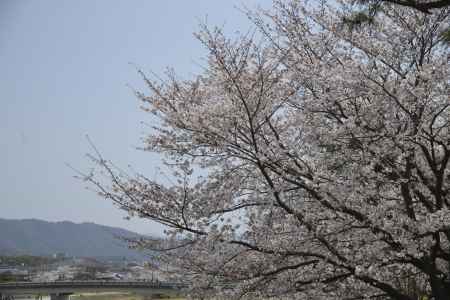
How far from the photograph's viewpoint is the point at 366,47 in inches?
247

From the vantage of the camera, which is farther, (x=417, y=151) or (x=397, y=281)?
(x=397, y=281)

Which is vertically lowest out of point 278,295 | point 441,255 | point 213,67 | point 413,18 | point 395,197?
point 278,295

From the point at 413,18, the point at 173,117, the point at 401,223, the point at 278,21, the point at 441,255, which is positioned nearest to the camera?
the point at 401,223

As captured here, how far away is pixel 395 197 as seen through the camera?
572cm

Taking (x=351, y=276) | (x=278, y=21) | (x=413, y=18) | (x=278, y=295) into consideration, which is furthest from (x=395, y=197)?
(x=278, y=21)

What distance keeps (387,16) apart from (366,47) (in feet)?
2.89

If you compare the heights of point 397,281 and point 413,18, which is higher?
point 413,18

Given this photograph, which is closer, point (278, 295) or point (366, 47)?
point (278, 295)

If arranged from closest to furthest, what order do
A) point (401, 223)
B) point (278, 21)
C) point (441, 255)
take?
1. point (401, 223)
2. point (441, 255)
3. point (278, 21)

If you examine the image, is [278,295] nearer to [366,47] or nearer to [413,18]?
[366,47]

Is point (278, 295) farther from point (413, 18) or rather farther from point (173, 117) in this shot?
point (413, 18)

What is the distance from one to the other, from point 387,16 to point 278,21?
4.81 ft

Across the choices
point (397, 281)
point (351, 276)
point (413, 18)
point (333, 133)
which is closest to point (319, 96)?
point (333, 133)

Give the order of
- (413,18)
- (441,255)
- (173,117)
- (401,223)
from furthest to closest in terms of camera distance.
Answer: (413,18) → (173,117) → (441,255) → (401,223)
